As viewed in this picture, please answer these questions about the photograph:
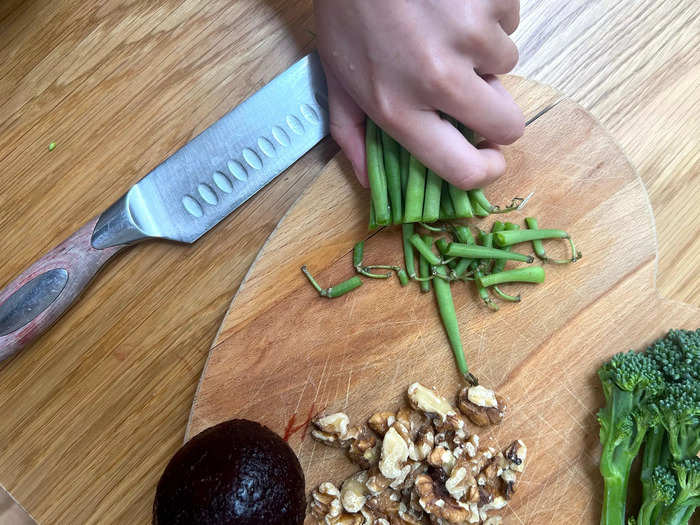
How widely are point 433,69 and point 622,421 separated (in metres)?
1.01

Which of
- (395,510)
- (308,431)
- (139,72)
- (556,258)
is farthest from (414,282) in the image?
(139,72)

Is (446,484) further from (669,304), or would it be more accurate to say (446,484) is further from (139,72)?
(139,72)

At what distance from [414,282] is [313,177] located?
17.2 inches

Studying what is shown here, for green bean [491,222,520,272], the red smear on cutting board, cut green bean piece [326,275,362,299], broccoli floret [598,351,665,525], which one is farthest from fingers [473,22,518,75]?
the red smear on cutting board

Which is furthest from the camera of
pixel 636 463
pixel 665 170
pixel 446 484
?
pixel 665 170

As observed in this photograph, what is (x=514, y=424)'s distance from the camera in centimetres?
162

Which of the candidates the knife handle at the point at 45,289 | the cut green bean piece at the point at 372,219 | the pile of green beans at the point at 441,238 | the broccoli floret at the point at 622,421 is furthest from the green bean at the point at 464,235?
the knife handle at the point at 45,289

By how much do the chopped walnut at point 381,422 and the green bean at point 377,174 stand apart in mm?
523

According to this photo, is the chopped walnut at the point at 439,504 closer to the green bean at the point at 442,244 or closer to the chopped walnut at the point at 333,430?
the chopped walnut at the point at 333,430

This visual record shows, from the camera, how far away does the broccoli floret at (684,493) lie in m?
1.45

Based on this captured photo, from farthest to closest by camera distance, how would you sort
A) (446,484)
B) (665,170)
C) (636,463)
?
(665,170) → (636,463) → (446,484)

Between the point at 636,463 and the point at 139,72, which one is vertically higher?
the point at 139,72

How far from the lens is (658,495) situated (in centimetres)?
147

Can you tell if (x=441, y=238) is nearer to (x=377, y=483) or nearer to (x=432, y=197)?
(x=432, y=197)
